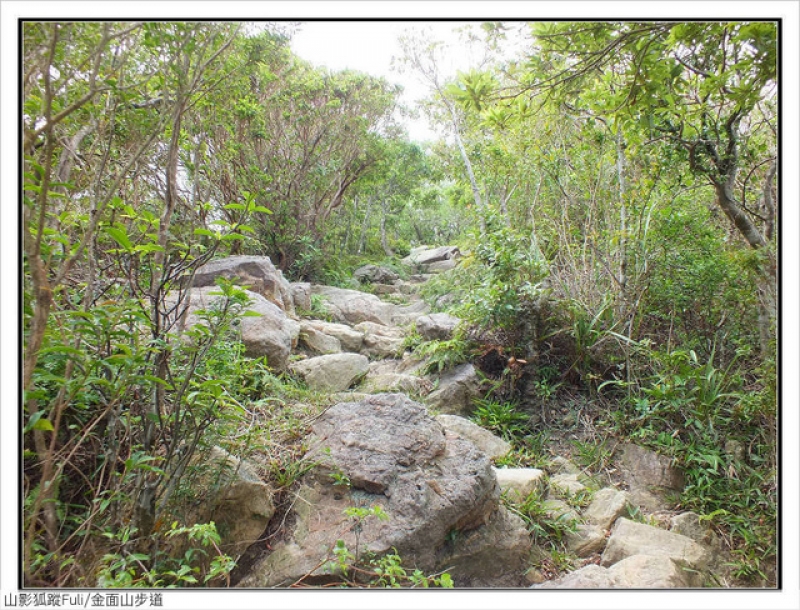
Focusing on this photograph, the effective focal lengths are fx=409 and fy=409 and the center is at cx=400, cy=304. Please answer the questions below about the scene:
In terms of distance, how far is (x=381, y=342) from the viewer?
4469 mm

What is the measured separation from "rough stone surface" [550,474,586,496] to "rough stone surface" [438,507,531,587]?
1.78 feet

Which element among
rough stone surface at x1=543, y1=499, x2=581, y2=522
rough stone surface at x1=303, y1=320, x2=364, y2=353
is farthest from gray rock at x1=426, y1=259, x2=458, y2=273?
rough stone surface at x1=543, y1=499, x2=581, y2=522

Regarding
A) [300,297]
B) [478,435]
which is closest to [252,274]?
[300,297]

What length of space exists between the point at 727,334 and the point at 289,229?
5516 mm

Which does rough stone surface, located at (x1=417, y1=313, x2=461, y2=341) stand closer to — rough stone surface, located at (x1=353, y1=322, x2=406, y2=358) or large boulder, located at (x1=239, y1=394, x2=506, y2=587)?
rough stone surface, located at (x1=353, y1=322, x2=406, y2=358)

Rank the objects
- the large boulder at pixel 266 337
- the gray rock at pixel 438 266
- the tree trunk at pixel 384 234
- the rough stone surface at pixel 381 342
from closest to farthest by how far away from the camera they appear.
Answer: the large boulder at pixel 266 337
the rough stone surface at pixel 381 342
the gray rock at pixel 438 266
the tree trunk at pixel 384 234

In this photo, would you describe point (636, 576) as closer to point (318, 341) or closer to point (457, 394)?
point (457, 394)

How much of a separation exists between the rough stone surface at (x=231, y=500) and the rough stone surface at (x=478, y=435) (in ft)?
4.26

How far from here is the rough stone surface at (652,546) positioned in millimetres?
1783

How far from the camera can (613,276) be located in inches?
121

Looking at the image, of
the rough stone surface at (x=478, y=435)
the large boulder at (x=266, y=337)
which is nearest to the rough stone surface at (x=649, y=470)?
the rough stone surface at (x=478, y=435)

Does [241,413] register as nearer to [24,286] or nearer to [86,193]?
[24,286]

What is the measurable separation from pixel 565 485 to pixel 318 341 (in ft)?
8.31

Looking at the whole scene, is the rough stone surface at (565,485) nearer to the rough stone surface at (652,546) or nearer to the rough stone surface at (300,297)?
the rough stone surface at (652,546)
